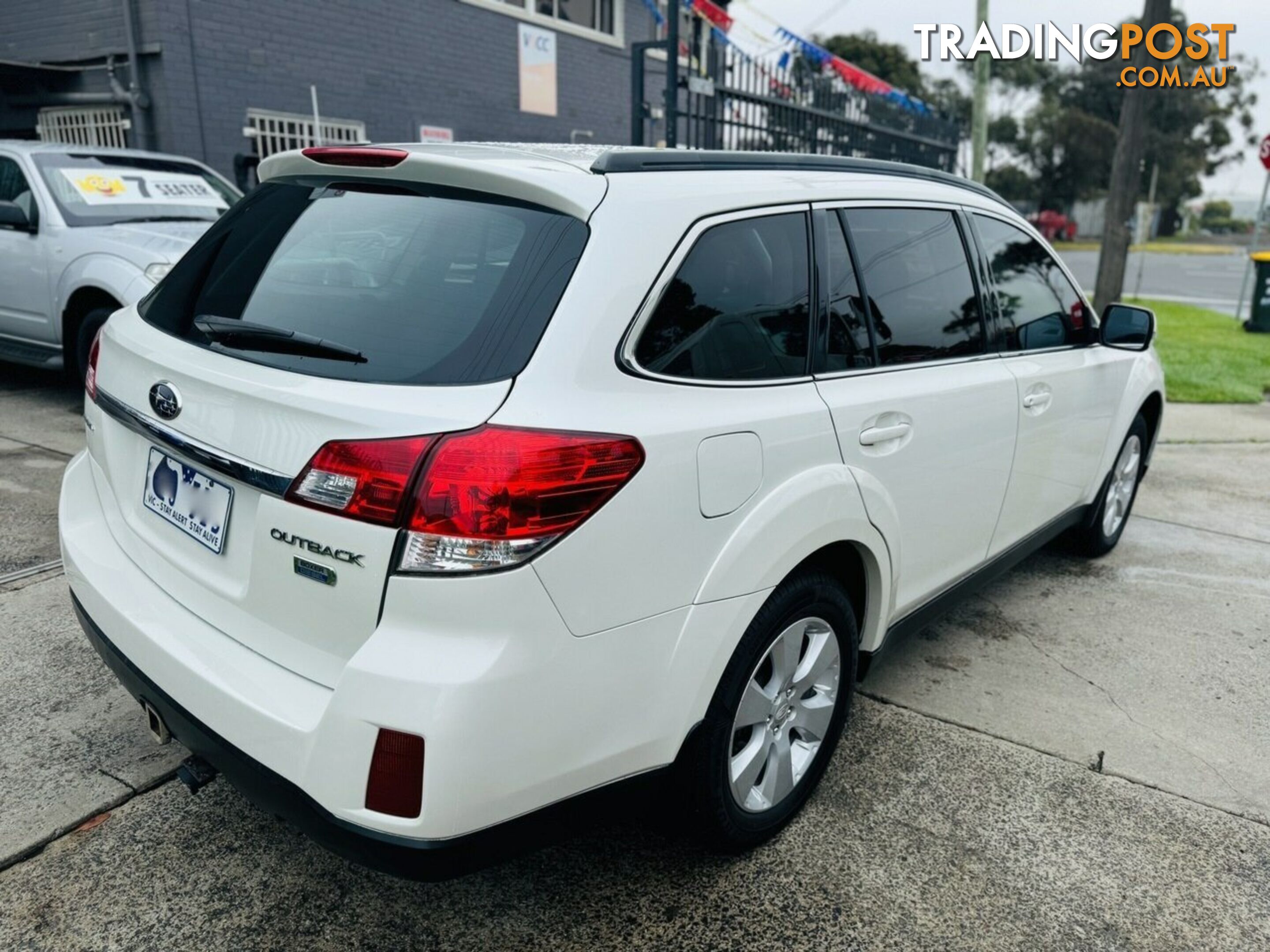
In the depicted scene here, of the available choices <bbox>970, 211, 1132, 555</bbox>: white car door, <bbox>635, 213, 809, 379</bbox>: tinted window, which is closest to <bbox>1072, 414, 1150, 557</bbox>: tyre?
<bbox>970, 211, 1132, 555</bbox>: white car door

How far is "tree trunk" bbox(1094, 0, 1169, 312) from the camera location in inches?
420

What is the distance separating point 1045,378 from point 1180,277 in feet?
94.1

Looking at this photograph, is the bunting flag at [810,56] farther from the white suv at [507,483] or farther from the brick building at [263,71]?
Answer: the white suv at [507,483]

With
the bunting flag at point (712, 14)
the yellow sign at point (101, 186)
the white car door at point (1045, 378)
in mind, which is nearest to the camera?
the white car door at point (1045, 378)

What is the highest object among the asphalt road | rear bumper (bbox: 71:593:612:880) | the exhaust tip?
rear bumper (bbox: 71:593:612:880)

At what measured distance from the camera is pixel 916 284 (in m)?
2.90

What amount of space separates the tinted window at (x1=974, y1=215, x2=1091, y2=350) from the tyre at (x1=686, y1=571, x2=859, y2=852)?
56.3 inches

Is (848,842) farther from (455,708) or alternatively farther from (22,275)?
(22,275)

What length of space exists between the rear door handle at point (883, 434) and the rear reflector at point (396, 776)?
4.39 ft

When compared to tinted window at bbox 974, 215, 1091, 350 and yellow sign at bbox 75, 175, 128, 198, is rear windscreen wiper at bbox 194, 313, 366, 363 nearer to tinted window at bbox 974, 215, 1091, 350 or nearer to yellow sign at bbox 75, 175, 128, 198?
tinted window at bbox 974, 215, 1091, 350

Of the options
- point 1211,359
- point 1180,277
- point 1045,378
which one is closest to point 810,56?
point 1211,359

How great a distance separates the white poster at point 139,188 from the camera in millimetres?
6516

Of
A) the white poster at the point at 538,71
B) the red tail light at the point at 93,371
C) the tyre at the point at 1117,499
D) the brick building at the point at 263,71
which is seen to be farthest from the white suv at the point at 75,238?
the white poster at the point at 538,71

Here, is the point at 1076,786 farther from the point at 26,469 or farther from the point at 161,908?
the point at 26,469
